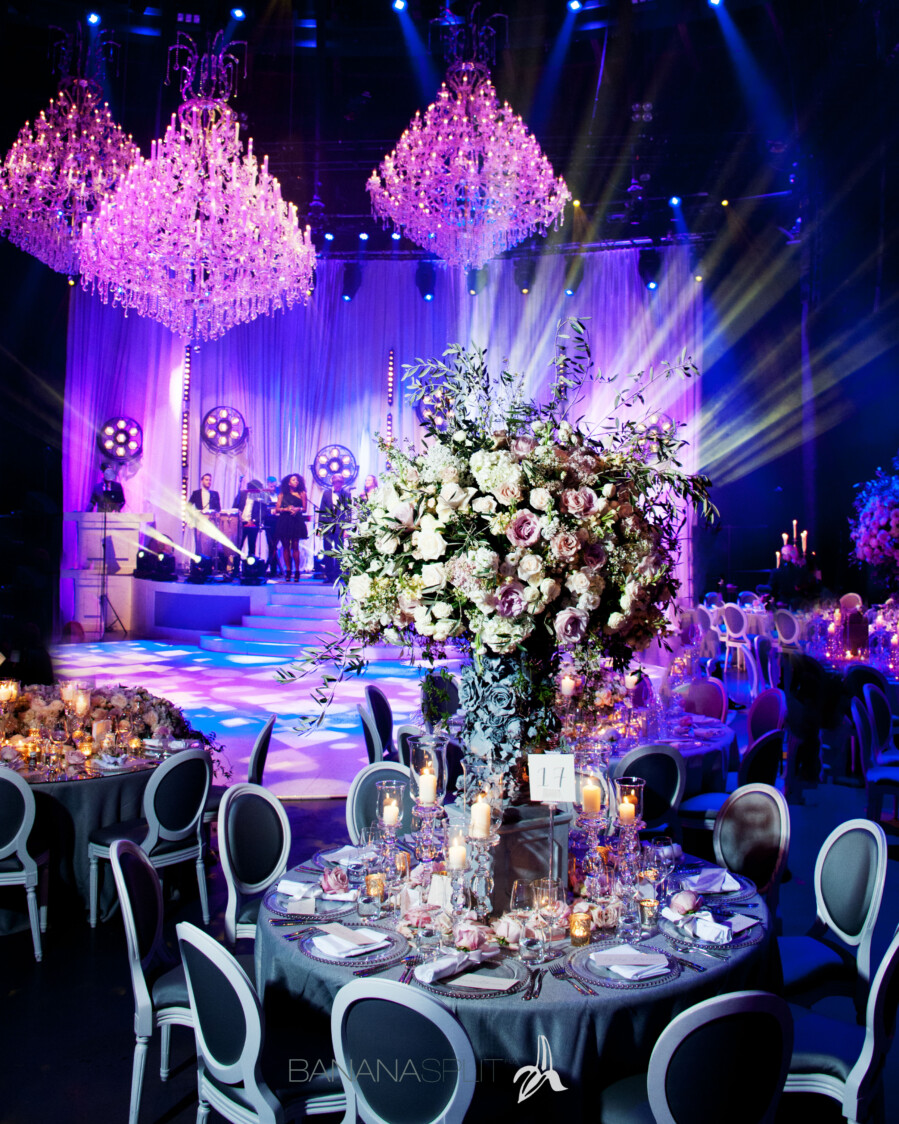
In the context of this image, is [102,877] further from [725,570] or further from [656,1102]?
[725,570]

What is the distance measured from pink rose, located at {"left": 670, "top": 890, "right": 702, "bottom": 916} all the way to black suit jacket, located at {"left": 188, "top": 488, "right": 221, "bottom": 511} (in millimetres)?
14080

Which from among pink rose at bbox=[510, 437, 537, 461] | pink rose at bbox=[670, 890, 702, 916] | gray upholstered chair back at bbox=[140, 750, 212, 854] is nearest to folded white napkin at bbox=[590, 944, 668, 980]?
pink rose at bbox=[670, 890, 702, 916]

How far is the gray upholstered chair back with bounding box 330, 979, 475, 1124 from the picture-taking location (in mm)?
1834

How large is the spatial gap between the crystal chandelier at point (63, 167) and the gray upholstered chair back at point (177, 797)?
6.26 meters

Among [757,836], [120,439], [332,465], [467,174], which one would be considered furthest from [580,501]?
[120,439]

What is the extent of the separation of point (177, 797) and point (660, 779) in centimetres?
235

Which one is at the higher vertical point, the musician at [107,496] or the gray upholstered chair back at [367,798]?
the musician at [107,496]

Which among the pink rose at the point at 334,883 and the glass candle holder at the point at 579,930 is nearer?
the glass candle holder at the point at 579,930

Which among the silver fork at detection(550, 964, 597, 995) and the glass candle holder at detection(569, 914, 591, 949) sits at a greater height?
the glass candle holder at detection(569, 914, 591, 949)

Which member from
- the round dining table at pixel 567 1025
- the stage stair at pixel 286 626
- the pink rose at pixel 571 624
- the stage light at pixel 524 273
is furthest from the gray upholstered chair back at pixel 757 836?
the stage light at pixel 524 273

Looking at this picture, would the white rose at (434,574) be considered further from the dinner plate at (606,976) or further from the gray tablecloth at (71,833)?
the gray tablecloth at (71,833)

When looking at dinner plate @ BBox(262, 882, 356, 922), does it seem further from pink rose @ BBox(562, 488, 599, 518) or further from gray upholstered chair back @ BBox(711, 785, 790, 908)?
gray upholstered chair back @ BBox(711, 785, 790, 908)

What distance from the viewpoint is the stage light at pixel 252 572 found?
14.0 m

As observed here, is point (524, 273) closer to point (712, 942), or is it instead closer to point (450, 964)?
point (712, 942)
